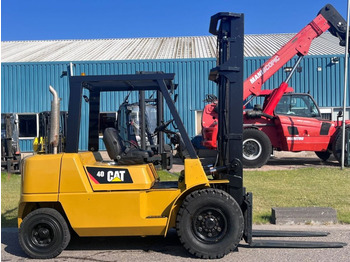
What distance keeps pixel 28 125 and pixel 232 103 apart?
15.9 metres

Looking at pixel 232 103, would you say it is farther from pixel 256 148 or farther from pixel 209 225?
pixel 256 148

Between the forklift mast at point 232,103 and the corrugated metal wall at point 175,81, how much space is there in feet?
43.8

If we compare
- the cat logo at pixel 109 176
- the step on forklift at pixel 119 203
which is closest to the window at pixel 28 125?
the step on forklift at pixel 119 203

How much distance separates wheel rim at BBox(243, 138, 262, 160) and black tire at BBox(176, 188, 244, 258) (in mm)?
8767

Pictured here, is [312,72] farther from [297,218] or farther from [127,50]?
[297,218]

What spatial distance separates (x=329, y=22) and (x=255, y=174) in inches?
233

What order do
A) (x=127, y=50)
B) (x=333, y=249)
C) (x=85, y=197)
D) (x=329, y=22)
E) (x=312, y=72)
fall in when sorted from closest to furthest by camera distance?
1. (x=85, y=197)
2. (x=333, y=249)
3. (x=329, y=22)
4. (x=312, y=72)
5. (x=127, y=50)

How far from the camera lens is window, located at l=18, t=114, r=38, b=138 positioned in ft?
64.3

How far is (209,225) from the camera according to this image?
17.2 feet

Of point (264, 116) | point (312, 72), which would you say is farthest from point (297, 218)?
point (312, 72)

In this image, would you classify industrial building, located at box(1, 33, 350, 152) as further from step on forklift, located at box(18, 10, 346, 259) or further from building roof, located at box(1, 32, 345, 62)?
step on forklift, located at box(18, 10, 346, 259)

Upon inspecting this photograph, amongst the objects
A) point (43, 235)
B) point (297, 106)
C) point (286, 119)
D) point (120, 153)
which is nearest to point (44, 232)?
point (43, 235)

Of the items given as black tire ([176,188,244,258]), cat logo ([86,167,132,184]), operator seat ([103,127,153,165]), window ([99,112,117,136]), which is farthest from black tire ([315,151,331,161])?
cat logo ([86,167,132,184])

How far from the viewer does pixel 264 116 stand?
→ 14125 millimetres
